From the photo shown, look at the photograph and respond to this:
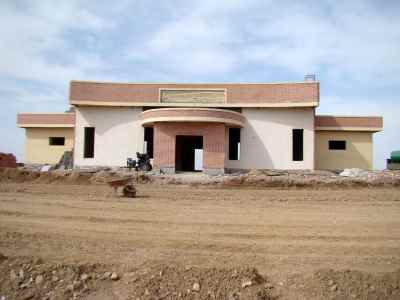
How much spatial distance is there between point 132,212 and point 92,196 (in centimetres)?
378

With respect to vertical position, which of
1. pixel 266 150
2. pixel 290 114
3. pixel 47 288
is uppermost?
pixel 290 114

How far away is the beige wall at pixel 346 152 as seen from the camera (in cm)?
2362

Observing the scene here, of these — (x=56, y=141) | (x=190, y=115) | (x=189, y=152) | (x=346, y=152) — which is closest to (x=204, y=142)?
(x=190, y=115)

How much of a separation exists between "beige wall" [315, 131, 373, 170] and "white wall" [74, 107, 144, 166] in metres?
11.8

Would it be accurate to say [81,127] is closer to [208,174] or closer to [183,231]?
[208,174]

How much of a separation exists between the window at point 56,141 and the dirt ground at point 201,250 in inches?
606

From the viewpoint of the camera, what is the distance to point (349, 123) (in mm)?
23734

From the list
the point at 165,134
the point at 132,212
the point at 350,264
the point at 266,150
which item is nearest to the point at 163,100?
the point at 165,134

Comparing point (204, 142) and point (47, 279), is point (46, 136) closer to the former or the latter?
point (204, 142)

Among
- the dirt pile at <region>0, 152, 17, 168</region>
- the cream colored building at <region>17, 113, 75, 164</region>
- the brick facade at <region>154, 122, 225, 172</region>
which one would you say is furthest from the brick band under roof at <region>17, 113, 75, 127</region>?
the brick facade at <region>154, 122, 225, 172</region>

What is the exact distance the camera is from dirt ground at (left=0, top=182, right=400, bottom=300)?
5.06m

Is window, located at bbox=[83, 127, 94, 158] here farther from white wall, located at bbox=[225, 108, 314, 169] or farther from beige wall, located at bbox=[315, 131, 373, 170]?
beige wall, located at bbox=[315, 131, 373, 170]

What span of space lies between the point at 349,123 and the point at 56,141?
2062 centimetres

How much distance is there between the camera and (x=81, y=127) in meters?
23.2
